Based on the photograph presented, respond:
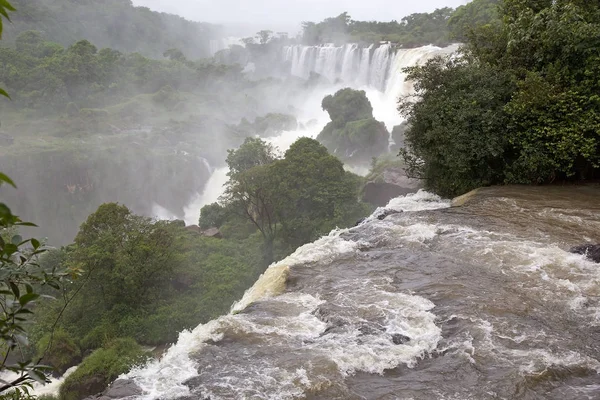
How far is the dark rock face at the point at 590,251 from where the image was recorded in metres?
7.34

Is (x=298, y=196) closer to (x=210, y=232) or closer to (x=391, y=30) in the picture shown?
(x=210, y=232)

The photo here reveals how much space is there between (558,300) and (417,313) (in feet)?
6.34

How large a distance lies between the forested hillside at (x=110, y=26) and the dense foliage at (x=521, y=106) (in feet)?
213

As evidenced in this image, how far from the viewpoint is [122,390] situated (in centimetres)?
515

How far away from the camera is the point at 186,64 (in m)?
68.5

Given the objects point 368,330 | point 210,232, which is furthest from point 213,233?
point 368,330

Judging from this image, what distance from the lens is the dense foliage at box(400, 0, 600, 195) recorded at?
33.8ft

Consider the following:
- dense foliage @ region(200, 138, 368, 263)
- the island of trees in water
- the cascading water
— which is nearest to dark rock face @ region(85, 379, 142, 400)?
the cascading water

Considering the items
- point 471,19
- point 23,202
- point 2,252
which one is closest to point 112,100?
point 23,202

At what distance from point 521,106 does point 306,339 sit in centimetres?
789

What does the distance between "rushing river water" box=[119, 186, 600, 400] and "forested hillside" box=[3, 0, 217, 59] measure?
67517 millimetres

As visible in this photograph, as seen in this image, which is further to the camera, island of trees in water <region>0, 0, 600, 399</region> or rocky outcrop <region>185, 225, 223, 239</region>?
rocky outcrop <region>185, 225, 223, 239</region>

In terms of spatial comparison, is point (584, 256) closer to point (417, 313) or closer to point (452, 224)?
point (452, 224)

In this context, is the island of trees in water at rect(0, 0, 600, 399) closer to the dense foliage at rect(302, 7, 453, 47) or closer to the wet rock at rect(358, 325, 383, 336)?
the dense foliage at rect(302, 7, 453, 47)
